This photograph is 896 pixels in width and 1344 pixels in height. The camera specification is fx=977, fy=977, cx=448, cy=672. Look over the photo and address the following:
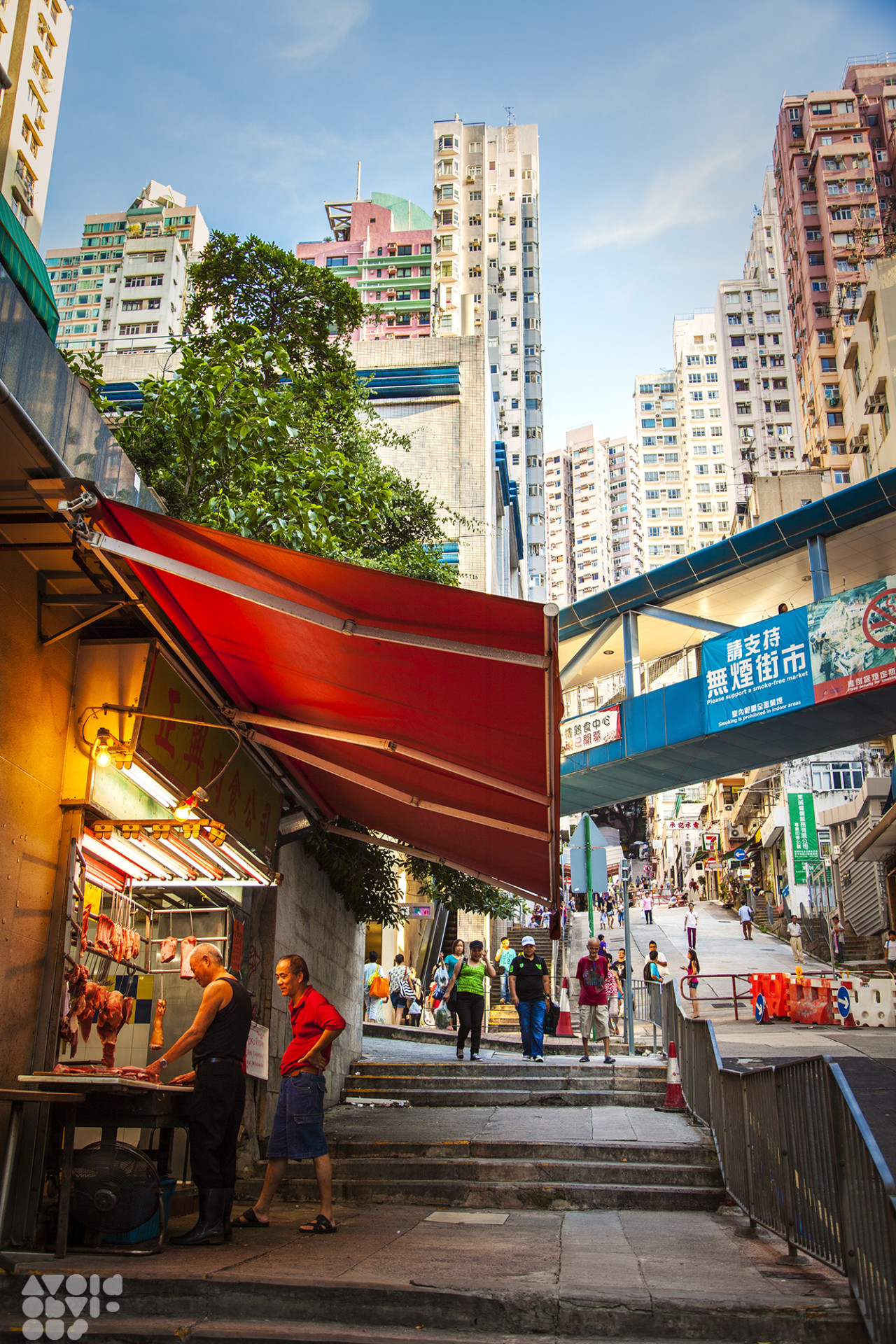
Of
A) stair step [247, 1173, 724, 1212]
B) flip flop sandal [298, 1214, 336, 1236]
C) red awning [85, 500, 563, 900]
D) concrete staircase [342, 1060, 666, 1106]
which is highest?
red awning [85, 500, 563, 900]

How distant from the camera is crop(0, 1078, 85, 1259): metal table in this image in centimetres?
454

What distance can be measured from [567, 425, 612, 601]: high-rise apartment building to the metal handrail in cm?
15571

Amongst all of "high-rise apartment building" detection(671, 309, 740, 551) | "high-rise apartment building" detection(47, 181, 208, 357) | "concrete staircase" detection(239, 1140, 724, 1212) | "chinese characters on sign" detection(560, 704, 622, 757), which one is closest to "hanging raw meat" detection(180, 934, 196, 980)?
"concrete staircase" detection(239, 1140, 724, 1212)

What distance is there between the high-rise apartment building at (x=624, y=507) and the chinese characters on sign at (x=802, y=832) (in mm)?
117332

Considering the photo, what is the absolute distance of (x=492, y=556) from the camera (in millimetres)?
34875

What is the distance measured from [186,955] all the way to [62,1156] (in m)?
3.01

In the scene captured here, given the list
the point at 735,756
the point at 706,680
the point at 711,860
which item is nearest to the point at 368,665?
the point at 706,680

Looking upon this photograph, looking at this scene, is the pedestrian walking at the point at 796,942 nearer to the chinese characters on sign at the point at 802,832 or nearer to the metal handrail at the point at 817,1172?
the chinese characters on sign at the point at 802,832

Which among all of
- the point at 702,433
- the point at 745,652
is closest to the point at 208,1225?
the point at 745,652

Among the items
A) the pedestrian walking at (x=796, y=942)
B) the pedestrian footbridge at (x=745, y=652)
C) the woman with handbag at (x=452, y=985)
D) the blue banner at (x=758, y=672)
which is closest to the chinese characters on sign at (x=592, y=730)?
the pedestrian footbridge at (x=745, y=652)

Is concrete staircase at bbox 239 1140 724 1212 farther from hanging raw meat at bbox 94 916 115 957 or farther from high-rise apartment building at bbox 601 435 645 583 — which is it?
high-rise apartment building at bbox 601 435 645 583

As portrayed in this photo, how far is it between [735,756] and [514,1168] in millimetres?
13205

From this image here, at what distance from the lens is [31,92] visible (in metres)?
68.8

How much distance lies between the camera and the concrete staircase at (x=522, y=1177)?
6.63 meters
